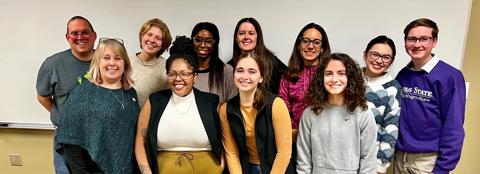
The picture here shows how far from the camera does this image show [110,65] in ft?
5.03

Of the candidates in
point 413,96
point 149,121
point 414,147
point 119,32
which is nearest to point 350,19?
point 413,96

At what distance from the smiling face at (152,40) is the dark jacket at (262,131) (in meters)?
0.61

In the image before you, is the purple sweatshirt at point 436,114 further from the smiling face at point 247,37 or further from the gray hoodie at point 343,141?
the smiling face at point 247,37

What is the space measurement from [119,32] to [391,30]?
1.97 metres

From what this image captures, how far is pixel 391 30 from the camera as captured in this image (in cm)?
216

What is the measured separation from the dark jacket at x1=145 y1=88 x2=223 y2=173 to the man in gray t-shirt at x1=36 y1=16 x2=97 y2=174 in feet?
2.21

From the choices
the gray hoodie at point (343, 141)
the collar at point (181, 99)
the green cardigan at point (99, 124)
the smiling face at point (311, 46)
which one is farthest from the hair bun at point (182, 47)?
the gray hoodie at point (343, 141)

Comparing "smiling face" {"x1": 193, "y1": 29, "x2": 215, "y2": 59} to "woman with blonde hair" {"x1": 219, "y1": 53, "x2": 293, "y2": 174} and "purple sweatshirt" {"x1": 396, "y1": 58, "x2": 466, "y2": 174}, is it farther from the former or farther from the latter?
"purple sweatshirt" {"x1": 396, "y1": 58, "x2": 466, "y2": 174}

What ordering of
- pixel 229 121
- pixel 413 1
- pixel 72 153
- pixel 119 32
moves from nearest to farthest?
pixel 72 153, pixel 229 121, pixel 413 1, pixel 119 32

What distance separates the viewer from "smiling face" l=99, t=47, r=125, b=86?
1.53 m

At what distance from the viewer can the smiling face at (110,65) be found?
1525mm

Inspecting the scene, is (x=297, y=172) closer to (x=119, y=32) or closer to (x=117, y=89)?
(x=117, y=89)

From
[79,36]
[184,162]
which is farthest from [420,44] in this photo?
[79,36]

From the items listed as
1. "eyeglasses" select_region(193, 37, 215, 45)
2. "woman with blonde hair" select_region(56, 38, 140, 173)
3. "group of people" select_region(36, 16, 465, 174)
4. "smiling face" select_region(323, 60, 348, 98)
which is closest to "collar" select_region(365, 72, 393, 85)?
"group of people" select_region(36, 16, 465, 174)
